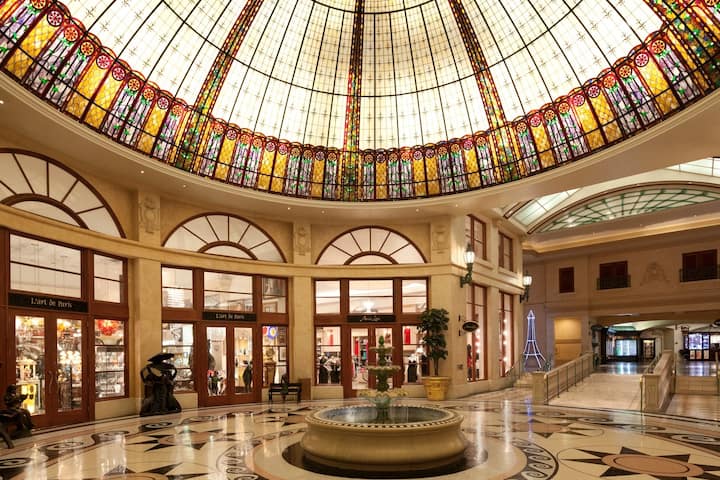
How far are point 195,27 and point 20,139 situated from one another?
437cm

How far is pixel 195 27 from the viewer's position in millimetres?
12734

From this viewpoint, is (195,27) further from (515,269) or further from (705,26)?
(515,269)

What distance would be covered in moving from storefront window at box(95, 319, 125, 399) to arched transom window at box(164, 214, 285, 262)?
2.51 meters

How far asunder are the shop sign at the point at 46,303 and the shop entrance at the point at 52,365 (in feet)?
0.51

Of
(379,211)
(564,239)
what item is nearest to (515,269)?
(564,239)

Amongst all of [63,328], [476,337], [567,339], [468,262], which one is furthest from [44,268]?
[567,339]

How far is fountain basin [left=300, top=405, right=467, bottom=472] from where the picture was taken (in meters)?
7.44

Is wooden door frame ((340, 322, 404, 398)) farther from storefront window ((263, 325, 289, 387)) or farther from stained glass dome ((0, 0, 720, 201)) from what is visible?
stained glass dome ((0, 0, 720, 201))

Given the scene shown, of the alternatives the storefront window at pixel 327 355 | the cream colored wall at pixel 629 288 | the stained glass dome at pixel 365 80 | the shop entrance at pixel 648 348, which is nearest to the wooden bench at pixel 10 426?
the stained glass dome at pixel 365 80

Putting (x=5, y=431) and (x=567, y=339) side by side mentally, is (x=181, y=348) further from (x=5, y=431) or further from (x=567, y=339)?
(x=567, y=339)

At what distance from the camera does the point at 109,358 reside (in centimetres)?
1288

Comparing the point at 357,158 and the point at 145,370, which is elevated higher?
the point at 357,158

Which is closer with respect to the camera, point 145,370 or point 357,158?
point 145,370

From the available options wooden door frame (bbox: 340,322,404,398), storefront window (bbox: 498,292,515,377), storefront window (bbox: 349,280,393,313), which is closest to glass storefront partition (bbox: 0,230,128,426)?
wooden door frame (bbox: 340,322,404,398)
